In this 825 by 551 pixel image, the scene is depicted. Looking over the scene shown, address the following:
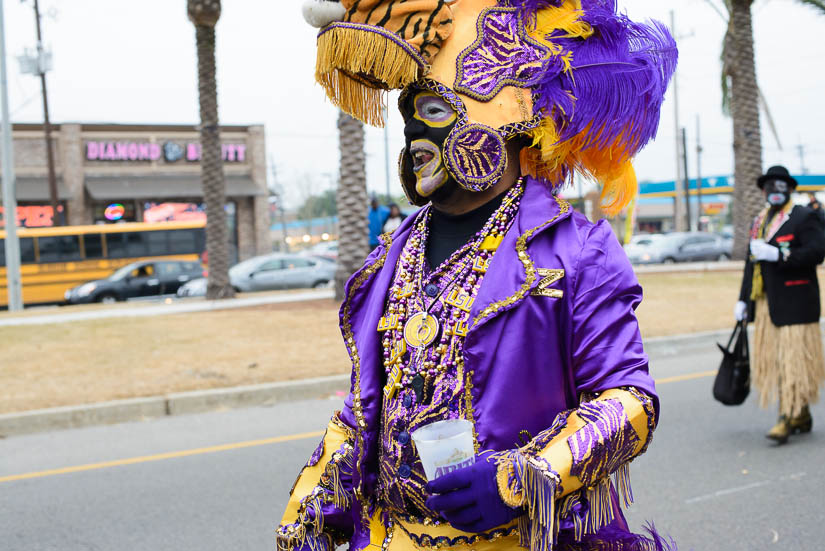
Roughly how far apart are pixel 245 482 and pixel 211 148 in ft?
35.5

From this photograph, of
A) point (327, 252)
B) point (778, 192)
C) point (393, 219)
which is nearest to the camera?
point (778, 192)

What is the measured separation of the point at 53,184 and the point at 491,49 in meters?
28.6

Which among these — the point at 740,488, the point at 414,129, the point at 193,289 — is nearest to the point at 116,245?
the point at 193,289

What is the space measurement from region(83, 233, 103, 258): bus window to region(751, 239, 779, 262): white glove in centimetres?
2335

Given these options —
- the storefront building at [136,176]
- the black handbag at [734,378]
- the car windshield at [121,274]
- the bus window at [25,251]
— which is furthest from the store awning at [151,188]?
the black handbag at [734,378]

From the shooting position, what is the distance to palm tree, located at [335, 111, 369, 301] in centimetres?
1195

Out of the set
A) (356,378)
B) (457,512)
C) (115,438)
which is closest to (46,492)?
(115,438)

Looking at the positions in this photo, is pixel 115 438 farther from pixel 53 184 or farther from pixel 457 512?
pixel 53 184

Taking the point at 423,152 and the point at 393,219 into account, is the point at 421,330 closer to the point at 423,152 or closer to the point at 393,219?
the point at 423,152

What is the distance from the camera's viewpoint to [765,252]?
5.64 m

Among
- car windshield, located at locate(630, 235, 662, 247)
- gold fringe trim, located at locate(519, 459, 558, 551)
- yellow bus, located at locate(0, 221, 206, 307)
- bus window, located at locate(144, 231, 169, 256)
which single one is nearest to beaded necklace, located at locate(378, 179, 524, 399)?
gold fringe trim, located at locate(519, 459, 558, 551)

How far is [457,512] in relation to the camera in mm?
1535

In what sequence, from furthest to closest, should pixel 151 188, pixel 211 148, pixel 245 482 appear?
pixel 151 188 < pixel 211 148 < pixel 245 482

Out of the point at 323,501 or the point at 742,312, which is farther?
the point at 742,312
